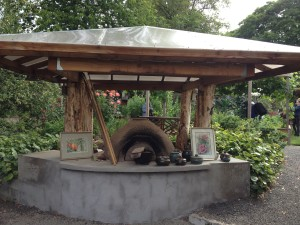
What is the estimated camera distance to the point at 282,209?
4.80 meters

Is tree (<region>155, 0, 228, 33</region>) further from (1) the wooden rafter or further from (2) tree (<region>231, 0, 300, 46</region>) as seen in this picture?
(1) the wooden rafter

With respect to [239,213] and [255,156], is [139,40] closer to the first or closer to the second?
[239,213]

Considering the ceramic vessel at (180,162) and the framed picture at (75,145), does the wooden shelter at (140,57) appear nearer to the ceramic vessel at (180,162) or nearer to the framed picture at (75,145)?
the framed picture at (75,145)

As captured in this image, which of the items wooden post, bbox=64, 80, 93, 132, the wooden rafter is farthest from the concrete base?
the wooden rafter

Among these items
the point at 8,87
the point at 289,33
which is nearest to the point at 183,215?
the point at 8,87

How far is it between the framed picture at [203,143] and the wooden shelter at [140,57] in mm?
426

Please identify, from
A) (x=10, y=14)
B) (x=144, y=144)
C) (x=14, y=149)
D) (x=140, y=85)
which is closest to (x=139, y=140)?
(x=144, y=144)

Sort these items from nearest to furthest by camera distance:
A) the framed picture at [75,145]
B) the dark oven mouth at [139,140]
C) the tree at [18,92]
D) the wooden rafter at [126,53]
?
the wooden rafter at [126,53] → the framed picture at [75,145] → the dark oven mouth at [139,140] → the tree at [18,92]

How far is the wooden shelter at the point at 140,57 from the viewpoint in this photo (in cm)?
395

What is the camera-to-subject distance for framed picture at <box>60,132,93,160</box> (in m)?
5.21

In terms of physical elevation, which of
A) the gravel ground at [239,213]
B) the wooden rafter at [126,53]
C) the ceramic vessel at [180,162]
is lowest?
the gravel ground at [239,213]

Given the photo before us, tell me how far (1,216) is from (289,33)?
2624 cm

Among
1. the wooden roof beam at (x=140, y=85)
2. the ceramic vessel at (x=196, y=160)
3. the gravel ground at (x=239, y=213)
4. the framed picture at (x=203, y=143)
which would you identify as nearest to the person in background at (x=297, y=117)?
the wooden roof beam at (x=140, y=85)

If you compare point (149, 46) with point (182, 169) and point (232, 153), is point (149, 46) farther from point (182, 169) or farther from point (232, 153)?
point (232, 153)
